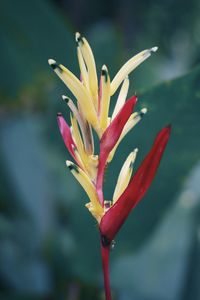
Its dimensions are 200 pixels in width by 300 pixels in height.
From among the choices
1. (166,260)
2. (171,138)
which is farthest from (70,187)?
(171,138)

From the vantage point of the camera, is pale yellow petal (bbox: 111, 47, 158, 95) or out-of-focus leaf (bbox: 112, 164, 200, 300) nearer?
pale yellow petal (bbox: 111, 47, 158, 95)

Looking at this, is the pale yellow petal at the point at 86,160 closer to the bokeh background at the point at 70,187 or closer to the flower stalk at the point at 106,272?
the flower stalk at the point at 106,272

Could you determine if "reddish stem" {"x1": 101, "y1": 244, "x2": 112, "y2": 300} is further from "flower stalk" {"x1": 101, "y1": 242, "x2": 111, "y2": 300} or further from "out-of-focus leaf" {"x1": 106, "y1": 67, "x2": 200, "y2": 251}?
"out-of-focus leaf" {"x1": 106, "y1": 67, "x2": 200, "y2": 251}

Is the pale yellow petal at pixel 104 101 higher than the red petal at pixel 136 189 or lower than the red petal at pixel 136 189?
higher

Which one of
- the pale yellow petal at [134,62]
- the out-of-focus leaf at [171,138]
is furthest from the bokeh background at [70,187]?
the pale yellow petal at [134,62]

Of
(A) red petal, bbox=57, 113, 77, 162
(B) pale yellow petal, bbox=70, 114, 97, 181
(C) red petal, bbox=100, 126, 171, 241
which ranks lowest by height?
(C) red petal, bbox=100, 126, 171, 241

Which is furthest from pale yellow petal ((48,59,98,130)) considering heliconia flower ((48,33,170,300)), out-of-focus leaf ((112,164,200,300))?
out-of-focus leaf ((112,164,200,300))
